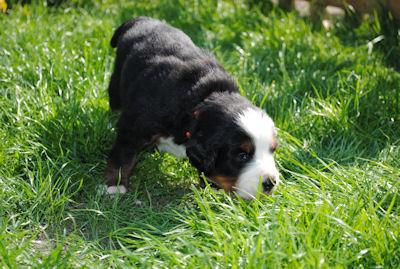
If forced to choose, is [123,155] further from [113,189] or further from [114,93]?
[114,93]

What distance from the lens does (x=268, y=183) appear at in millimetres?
3330

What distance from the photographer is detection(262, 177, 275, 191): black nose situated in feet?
10.9

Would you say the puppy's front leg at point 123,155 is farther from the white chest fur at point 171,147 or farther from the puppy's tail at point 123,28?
the puppy's tail at point 123,28

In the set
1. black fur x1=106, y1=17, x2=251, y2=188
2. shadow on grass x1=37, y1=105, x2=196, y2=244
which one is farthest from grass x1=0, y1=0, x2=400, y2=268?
black fur x1=106, y1=17, x2=251, y2=188

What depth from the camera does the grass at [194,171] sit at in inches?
113

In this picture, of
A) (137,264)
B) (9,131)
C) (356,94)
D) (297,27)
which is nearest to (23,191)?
(9,131)

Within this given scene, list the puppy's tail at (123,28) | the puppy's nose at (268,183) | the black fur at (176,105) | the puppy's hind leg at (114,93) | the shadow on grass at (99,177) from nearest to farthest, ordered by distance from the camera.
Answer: the puppy's nose at (268,183) → the black fur at (176,105) → the shadow on grass at (99,177) → the puppy's hind leg at (114,93) → the puppy's tail at (123,28)

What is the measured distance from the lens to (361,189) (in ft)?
11.0

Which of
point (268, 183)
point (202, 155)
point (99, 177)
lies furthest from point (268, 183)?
point (99, 177)

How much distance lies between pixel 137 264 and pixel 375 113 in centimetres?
256

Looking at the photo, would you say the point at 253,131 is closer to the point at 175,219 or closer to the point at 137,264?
the point at 175,219

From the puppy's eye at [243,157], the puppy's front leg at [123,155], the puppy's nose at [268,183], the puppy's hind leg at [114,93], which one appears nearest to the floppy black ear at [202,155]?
the puppy's eye at [243,157]

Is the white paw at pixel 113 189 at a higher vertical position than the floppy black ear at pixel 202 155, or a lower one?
lower

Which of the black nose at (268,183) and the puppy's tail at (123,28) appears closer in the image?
the black nose at (268,183)
